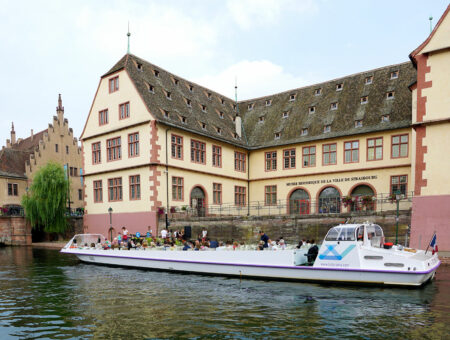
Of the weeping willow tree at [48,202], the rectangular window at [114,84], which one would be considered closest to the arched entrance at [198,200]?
the rectangular window at [114,84]

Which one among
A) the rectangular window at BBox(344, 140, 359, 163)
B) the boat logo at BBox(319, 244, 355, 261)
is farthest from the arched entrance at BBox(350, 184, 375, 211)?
the boat logo at BBox(319, 244, 355, 261)

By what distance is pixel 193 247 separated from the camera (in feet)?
66.1

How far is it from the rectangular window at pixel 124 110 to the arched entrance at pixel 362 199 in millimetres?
19582

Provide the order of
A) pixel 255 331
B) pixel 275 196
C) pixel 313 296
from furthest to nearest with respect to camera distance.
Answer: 1. pixel 275 196
2. pixel 313 296
3. pixel 255 331

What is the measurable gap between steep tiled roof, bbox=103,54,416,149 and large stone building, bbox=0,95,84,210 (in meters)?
19.1

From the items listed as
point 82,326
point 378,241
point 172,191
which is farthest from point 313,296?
point 172,191

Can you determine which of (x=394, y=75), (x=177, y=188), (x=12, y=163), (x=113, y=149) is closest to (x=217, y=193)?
(x=177, y=188)

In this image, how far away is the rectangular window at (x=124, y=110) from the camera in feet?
109

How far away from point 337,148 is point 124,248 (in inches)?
819

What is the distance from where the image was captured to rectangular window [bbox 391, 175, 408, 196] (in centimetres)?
3092

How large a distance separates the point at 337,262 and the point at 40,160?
4565cm

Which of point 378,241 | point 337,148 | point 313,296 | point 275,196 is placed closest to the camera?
point 313,296

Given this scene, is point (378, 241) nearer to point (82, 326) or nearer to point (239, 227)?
point (82, 326)

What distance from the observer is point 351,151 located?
33938 mm
